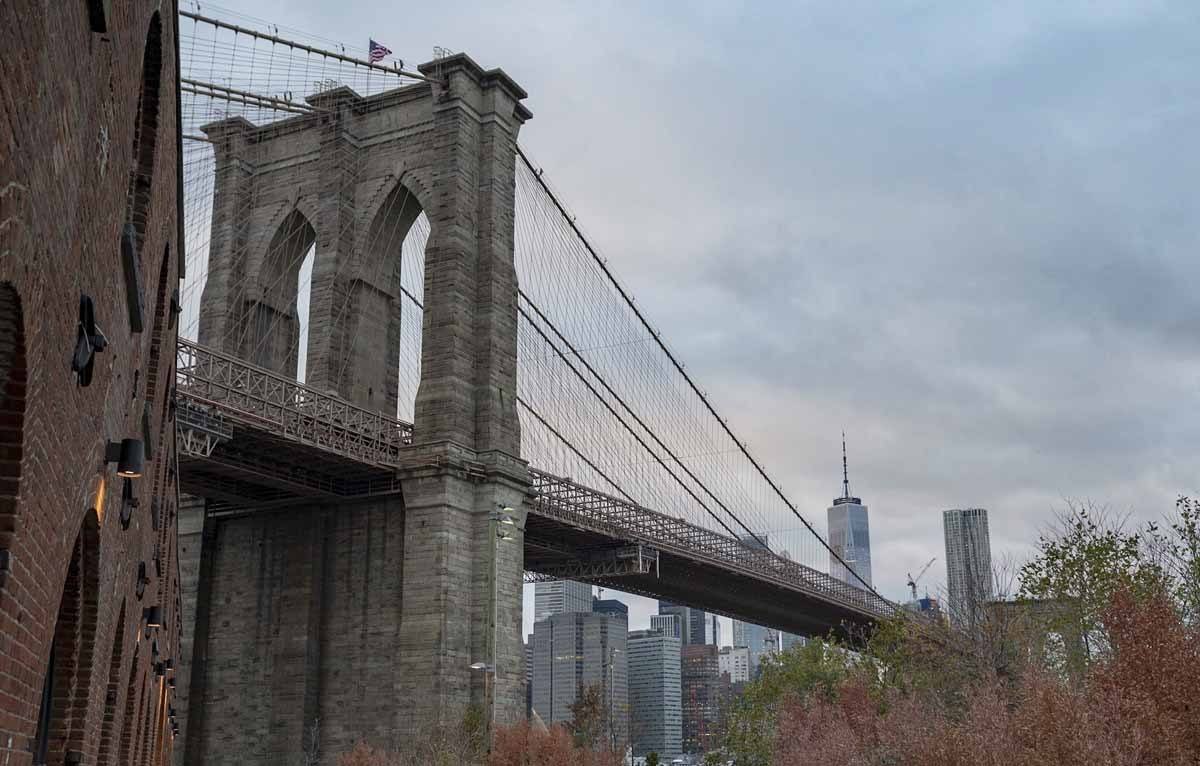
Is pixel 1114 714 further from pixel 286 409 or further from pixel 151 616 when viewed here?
pixel 286 409

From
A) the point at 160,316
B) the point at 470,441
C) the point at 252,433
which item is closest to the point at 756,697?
the point at 470,441

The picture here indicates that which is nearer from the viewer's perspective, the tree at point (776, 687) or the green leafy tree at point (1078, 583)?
the green leafy tree at point (1078, 583)

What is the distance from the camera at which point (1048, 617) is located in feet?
91.4

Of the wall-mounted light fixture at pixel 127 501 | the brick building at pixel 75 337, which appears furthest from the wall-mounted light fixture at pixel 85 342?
the wall-mounted light fixture at pixel 127 501

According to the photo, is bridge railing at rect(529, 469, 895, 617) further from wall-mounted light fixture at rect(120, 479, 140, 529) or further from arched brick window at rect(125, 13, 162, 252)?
arched brick window at rect(125, 13, 162, 252)

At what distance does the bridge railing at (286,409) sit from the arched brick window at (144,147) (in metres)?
23.0

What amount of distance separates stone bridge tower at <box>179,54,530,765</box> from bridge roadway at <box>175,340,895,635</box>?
4.42ft

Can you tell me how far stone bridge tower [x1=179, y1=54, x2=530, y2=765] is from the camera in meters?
39.6

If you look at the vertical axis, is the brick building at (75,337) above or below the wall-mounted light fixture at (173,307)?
below

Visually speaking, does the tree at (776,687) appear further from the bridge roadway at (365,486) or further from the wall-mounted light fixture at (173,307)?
the wall-mounted light fixture at (173,307)

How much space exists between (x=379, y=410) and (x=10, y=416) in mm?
40611

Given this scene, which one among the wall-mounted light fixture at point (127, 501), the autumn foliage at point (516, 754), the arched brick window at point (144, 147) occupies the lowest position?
the autumn foliage at point (516, 754)

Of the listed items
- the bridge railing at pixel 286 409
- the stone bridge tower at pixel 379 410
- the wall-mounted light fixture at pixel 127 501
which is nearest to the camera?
the wall-mounted light fixture at pixel 127 501

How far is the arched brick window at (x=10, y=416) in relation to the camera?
4.84 metres
